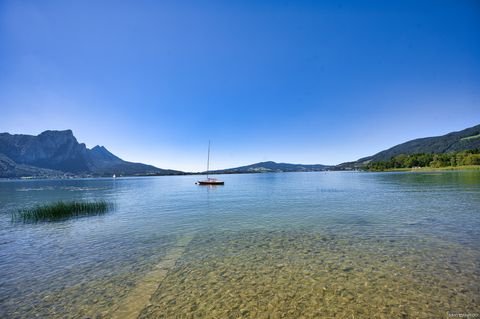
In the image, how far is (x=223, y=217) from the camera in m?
26.8

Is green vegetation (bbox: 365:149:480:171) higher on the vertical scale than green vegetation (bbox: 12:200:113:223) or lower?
higher

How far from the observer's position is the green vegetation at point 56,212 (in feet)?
94.6

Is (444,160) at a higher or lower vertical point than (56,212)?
higher

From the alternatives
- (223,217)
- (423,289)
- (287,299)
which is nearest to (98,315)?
(287,299)

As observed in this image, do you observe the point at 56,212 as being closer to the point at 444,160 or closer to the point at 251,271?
the point at 251,271

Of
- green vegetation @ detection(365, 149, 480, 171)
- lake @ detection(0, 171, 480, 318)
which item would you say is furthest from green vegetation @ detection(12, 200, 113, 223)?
green vegetation @ detection(365, 149, 480, 171)

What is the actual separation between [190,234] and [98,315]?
11.5m

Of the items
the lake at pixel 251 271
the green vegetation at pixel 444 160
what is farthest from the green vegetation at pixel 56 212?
the green vegetation at pixel 444 160

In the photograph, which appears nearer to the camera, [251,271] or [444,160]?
[251,271]

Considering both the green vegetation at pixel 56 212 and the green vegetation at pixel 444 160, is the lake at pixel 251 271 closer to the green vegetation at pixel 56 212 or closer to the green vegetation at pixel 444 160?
the green vegetation at pixel 56 212

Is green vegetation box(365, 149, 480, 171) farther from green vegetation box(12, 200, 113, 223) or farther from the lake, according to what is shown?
green vegetation box(12, 200, 113, 223)

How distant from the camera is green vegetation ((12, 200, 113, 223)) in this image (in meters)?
28.8

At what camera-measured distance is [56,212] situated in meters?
30.8

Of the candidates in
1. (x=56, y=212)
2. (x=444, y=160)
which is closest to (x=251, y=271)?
(x=56, y=212)
